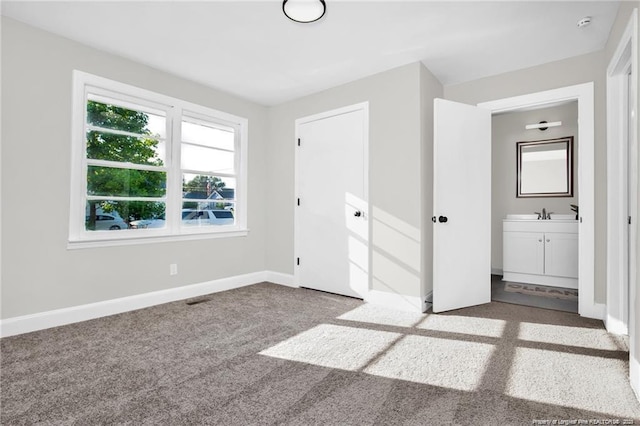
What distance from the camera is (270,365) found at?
2068 millimetres

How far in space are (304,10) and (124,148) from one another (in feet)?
7.40

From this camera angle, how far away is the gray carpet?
5.19ft

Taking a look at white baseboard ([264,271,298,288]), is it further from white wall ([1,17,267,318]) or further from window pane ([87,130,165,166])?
window pane ([87,130,165,166])

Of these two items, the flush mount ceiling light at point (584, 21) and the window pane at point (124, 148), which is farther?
the window pane at point (124, 148)

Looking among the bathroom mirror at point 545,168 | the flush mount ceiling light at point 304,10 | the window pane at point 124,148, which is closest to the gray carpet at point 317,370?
the window pane at point 124,148

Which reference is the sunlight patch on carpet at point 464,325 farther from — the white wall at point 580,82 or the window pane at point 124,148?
the window pane at point 124,148

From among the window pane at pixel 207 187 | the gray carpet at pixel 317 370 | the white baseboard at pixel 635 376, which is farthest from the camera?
the window pane at pixel 207 187

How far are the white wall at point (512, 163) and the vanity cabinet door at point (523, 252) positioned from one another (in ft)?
1.27

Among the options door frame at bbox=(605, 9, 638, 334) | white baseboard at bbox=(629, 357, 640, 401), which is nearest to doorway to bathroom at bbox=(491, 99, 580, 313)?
door frame at bbox=(605, 9, 638, 334)

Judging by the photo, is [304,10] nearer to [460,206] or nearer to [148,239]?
[460,206]

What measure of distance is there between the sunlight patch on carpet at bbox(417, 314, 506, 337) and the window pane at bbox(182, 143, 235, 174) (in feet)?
10.0

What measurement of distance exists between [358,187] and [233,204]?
178cm

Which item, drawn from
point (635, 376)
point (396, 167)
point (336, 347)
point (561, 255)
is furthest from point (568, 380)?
point (561, 255)

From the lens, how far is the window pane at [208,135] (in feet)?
12.6
